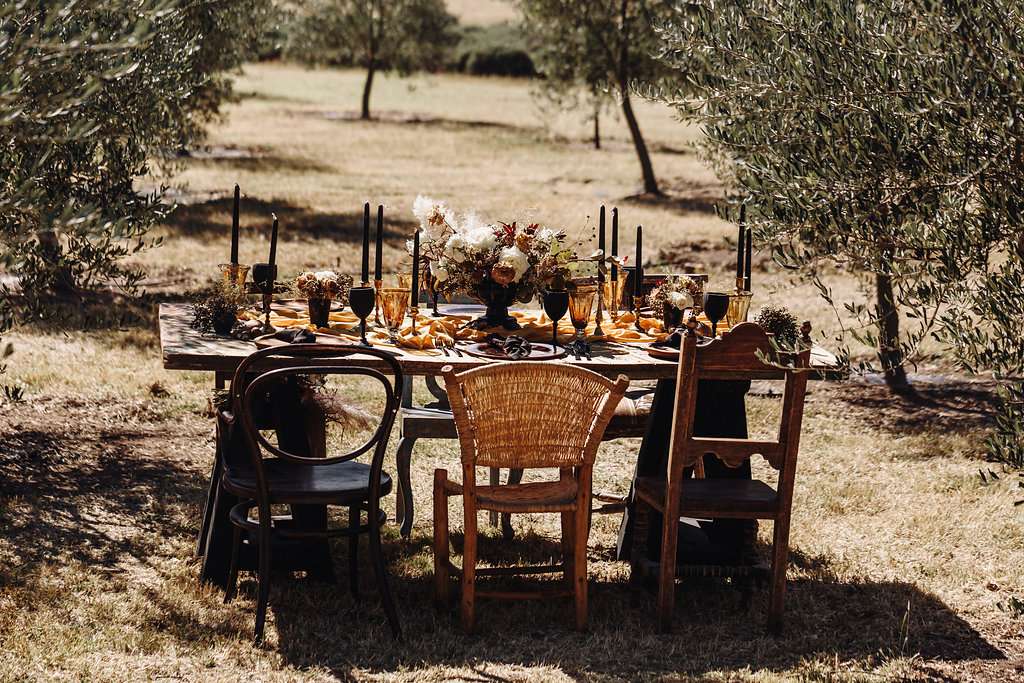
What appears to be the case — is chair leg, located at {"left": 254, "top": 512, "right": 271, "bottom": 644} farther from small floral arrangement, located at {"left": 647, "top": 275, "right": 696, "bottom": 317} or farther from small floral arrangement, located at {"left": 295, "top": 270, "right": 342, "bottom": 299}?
small floral arrangement, located at {"left": 647, "top": 275, "right": 696, "bottom": 317}

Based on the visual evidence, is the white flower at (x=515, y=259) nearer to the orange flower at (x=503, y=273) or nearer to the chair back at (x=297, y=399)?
the orange flower at (x=503, y=273)

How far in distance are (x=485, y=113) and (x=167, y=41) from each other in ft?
98.1

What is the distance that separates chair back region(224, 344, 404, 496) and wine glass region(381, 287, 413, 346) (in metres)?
0.31

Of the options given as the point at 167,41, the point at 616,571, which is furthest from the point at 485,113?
the point at 616,571

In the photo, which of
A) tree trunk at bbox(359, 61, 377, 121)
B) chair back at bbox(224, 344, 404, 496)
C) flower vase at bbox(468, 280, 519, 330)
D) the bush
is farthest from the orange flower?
the bush

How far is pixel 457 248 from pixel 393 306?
471 millimetres

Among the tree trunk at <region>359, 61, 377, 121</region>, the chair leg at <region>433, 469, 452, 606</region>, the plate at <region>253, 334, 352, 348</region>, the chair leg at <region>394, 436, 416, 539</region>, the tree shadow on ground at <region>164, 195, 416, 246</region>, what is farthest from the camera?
the tree trunk at <region>359, 61, 377, 121</region>

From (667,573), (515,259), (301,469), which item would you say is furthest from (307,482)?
(667,573)

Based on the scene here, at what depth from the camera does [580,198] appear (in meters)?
22.1

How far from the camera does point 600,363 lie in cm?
567

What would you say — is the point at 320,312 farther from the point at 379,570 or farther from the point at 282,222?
the point at 282,222

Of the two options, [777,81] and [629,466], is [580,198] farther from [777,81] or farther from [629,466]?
[777,81]

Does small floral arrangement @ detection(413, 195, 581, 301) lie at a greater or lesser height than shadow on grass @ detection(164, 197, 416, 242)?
greater

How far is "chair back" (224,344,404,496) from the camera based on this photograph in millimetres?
4961
